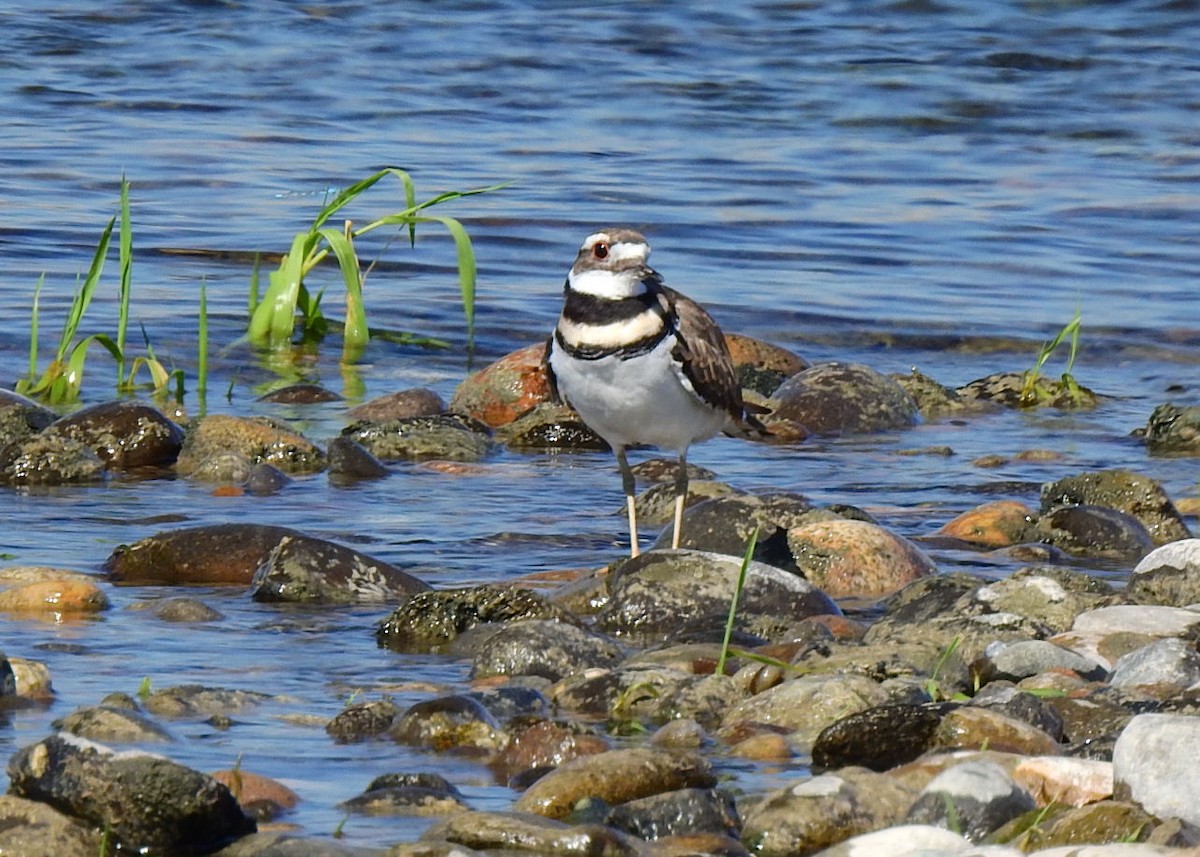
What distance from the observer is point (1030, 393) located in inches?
448

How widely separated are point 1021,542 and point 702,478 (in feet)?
5.08

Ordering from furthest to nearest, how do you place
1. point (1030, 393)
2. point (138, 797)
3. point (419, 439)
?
1. point (1030, 393)
2. point (419, 439)
3. point (138, 797)

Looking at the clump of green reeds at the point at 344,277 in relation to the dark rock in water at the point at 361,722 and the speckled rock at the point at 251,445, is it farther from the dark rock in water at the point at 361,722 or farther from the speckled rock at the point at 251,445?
the dark rock in water at the point at 361,722

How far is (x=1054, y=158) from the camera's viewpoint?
19578mm

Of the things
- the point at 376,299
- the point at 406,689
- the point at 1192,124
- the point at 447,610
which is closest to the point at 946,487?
the point at 447,610

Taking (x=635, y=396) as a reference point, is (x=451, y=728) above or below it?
below

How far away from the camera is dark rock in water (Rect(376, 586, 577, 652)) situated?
6438 mm

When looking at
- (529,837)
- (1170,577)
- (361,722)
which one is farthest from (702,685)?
(1170,577)

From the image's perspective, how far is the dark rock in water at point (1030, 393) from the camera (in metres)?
11.4

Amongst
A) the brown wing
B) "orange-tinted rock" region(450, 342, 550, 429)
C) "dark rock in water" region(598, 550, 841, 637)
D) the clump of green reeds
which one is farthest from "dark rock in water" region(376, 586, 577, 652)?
"orange-tinted rock" region(450, 342, 550, 429)

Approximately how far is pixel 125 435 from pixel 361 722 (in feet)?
13.2

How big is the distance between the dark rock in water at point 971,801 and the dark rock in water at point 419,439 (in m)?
5.25

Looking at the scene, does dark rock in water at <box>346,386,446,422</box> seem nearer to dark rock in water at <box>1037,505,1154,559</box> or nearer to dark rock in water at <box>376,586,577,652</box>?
dark rock in water at <box>1037,505,1154,559</box>

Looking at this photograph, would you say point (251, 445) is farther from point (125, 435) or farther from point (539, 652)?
point (539, 652)
